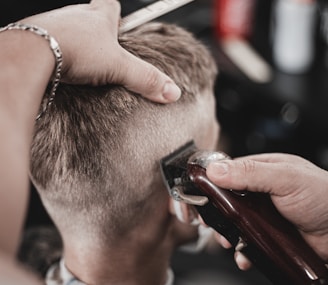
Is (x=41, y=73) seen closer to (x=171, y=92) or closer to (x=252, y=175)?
(x=171, y=92)

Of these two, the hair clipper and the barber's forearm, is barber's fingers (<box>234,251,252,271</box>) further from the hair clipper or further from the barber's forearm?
the barber's forearm

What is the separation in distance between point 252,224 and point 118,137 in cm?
34

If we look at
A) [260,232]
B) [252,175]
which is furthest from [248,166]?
[260,232]

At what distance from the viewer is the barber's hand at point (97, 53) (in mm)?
1126

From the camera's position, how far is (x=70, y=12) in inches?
47.0

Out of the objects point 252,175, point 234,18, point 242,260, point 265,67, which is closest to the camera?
point 252,175

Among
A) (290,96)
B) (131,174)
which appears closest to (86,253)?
(131,174)

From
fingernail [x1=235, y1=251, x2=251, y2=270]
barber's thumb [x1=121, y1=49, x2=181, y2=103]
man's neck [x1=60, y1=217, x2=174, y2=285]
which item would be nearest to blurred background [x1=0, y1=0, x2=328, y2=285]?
man's neck [x1=60, y1=217, x2=174, y2=285]

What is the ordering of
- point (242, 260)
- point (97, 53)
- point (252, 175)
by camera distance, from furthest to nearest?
point (242, 260) → point (252, 175) → point (97, 53)

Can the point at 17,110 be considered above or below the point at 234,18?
above

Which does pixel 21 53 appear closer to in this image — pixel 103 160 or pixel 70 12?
pixel 70 12

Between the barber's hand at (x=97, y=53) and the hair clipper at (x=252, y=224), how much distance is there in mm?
174

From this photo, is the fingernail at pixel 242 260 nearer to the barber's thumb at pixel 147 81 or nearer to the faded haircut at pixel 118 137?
the faded haircut at pixel 118 137

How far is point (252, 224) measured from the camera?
1240 millimetres
